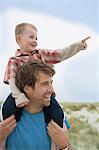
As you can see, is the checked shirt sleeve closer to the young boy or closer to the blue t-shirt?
the young boy

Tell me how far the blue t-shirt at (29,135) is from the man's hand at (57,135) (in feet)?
0.08

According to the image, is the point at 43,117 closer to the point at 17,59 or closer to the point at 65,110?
the point at 65,110

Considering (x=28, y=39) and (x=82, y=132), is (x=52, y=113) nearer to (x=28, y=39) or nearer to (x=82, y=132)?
(x=82, y=132)

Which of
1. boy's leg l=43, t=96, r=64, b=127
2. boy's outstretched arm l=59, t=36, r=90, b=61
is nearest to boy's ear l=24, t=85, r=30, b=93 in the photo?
boy's leg l=43, t=96, r=64, b=127

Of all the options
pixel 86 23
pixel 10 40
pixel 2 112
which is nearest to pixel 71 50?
pixel 86 23

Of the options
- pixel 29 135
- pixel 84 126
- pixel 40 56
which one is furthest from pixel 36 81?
pixel 84 126

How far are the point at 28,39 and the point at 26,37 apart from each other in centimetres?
1

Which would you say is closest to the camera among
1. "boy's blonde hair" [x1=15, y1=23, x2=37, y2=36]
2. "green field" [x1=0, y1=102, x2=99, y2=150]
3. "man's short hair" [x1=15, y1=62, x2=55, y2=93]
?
"man's short hair" [x1=15, y1=62, x2=55, y2=93]

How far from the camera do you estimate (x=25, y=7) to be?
5.00ft

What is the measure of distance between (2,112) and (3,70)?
0.74ft

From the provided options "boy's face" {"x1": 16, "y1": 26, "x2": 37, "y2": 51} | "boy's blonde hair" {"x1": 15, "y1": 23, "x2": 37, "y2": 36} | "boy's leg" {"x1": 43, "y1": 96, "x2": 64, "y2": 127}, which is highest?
"boy's blonde hair" {"x1": 15, "y1": 23, "x2": 37, "y2": 36}

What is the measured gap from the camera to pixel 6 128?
51.3 inches

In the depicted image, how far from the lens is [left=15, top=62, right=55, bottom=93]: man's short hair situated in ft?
4.07

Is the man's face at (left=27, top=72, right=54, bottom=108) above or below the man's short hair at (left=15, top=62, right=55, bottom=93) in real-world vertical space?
below
